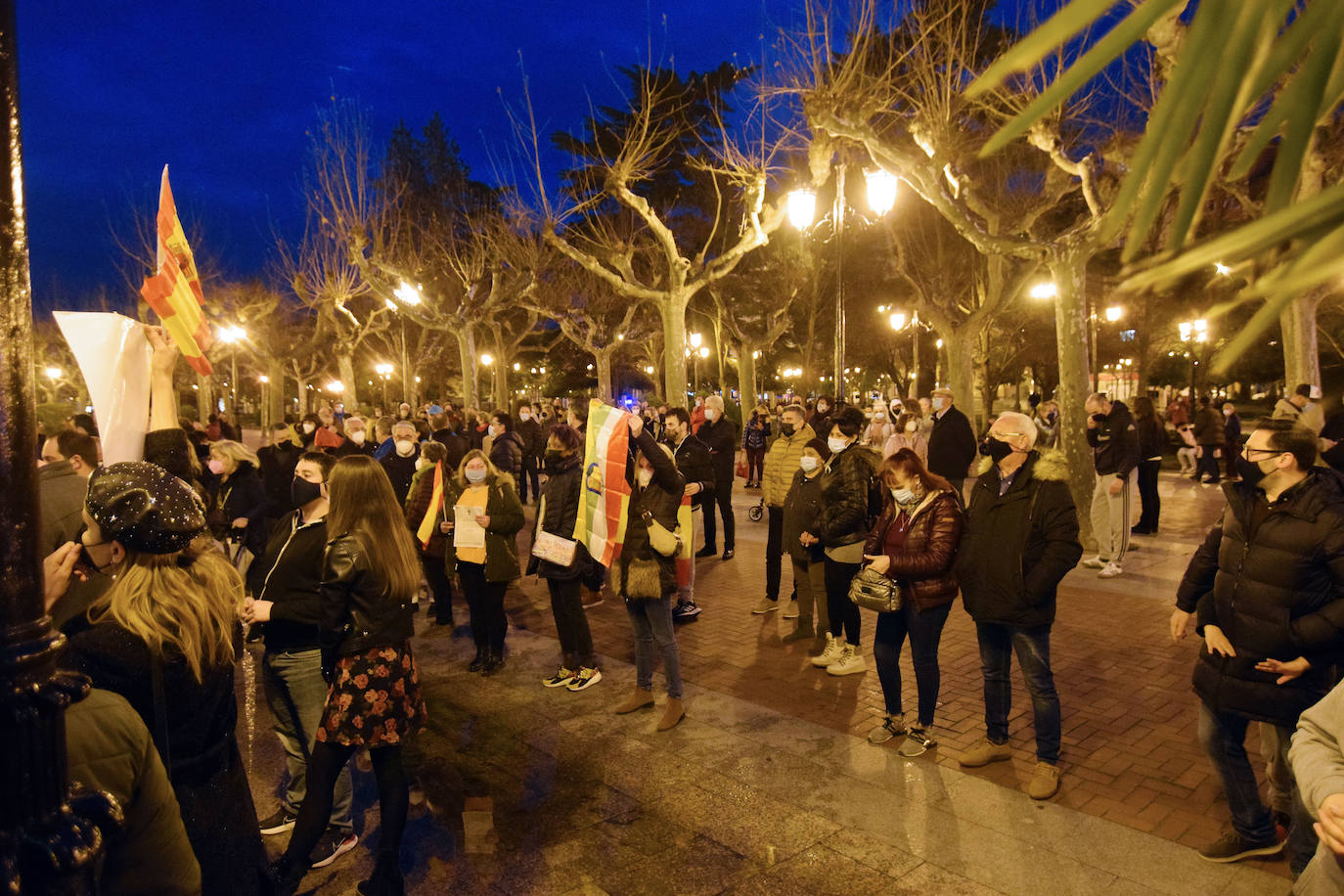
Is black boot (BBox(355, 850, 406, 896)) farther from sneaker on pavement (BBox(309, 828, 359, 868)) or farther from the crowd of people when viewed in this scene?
sneaker on pavement (BBox(309, 828, 359, 868))

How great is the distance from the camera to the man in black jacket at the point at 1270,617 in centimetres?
362

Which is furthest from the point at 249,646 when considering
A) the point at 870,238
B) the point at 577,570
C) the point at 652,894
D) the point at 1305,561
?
the point at 870,238

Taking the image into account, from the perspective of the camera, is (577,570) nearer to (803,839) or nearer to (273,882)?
(803,839)

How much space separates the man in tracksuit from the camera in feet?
30.8

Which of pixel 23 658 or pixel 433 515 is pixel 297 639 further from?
pixel 433 515

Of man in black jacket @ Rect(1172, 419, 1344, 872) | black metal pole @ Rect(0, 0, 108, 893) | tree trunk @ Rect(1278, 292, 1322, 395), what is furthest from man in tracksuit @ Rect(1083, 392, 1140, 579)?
black metal pole @ Rect(0, 0, 108, 893)

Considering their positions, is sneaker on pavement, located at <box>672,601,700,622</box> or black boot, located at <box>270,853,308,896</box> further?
sneaker on pavement, located at <box>672,601,700,622</box>

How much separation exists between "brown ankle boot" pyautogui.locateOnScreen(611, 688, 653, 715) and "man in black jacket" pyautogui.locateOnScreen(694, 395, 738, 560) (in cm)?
503

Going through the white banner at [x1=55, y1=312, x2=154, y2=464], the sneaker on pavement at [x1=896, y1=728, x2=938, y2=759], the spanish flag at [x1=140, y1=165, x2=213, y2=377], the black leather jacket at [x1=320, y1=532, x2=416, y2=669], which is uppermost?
the spanish flag at [x1=140, y1=165, x2=213, y2=377]

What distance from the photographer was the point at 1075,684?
6191 millimetres

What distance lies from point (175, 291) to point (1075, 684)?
6489 mm

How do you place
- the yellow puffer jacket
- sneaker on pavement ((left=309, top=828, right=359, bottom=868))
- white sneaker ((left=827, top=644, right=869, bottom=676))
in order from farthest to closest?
the yellow puffer jacket
white sneaker ((left=827, top=644, right=869, bottom=676))
sneaker on pavement ((left=309, top=828, right=359, bottom=868))

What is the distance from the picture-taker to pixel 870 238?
32.9 m

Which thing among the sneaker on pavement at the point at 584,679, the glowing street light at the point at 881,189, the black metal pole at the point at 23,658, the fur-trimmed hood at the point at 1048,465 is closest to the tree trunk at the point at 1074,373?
the glowing street light at the point at 881,189
